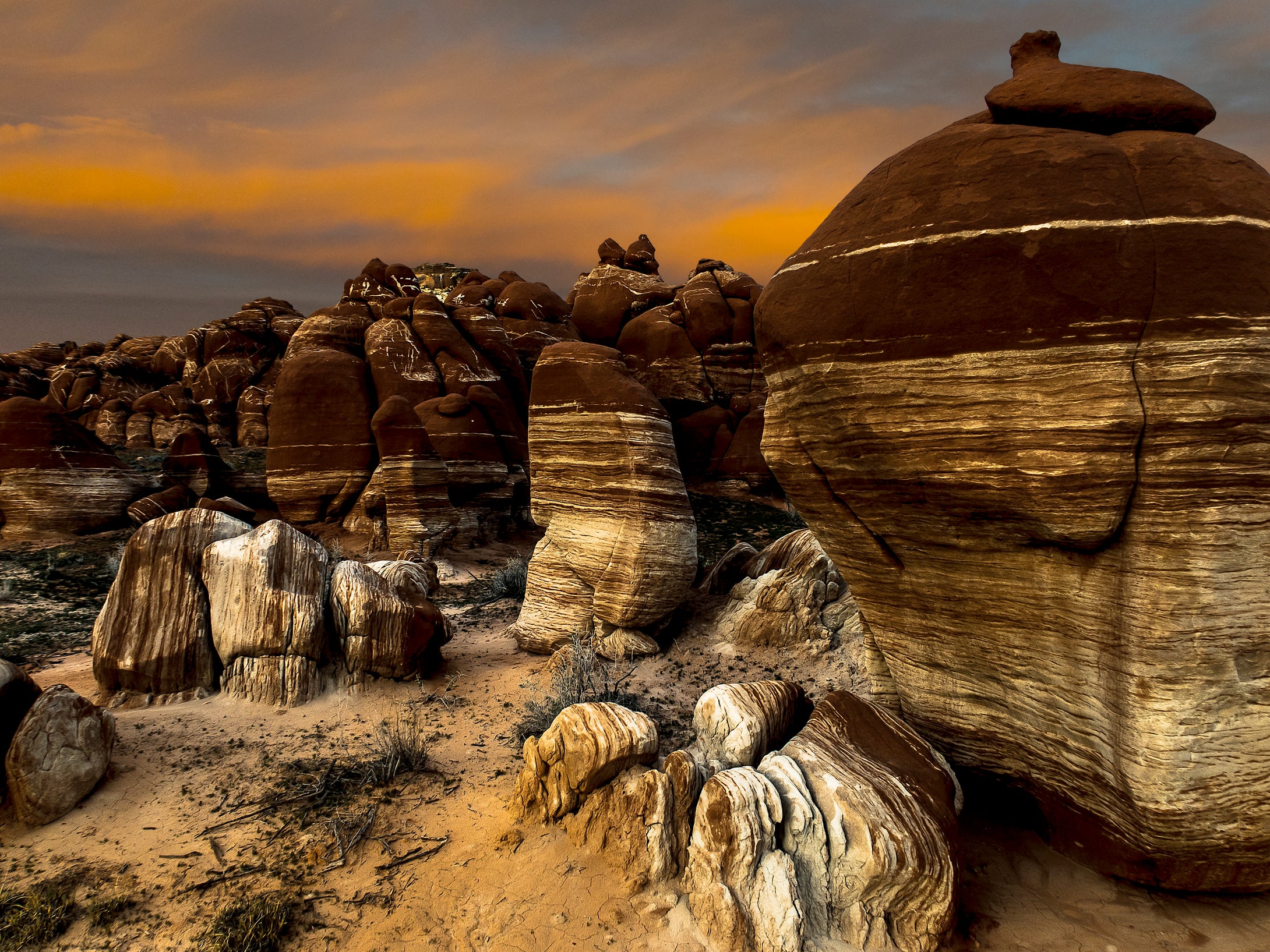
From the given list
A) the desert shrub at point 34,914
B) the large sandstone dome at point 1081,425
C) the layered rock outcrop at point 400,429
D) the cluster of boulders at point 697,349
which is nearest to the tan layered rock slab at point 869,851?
the large sandstone dome at point 1081,425

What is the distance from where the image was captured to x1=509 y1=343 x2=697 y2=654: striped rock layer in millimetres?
7566

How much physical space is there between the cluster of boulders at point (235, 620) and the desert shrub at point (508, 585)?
4.37m

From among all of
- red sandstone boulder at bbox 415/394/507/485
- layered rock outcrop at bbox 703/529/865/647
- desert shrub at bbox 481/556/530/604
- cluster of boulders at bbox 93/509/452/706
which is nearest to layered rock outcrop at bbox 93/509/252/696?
cluster of boulders at bbox 93/509/452/706

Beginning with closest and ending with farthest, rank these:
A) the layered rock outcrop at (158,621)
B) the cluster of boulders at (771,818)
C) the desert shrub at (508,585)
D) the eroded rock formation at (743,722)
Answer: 1. the cluster of boulders at (771,818)
2. the eroded rock formation at (743,722)
3. the layered rock outcrop at (158,621)
4. the desert shrub at (508,585)

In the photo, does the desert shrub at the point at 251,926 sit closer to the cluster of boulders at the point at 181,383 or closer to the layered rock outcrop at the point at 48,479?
the layered rock outcrop at the point at 48,479

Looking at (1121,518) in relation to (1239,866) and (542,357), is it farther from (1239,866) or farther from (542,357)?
(542,357)

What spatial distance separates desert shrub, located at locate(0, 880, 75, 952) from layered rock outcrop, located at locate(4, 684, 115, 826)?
645 millimetres

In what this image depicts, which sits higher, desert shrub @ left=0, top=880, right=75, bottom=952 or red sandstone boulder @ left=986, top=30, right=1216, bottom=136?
red sandstone boulder @ left=986, top=30, right=1216, bottom=136

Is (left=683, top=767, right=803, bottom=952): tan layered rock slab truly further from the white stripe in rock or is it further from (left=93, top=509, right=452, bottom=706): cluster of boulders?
(left=93, top=509, right=452, bottom=706): cluster of boulders

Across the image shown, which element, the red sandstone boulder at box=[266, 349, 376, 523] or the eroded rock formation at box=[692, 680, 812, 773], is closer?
the eroded rock formation at box=[692, 680, 812, 773]

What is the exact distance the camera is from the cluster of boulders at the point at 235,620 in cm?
546

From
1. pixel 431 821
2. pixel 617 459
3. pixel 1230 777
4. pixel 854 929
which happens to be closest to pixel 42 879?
pixel 431 821

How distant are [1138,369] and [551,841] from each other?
163 inches

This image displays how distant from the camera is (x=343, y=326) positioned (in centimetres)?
2083
